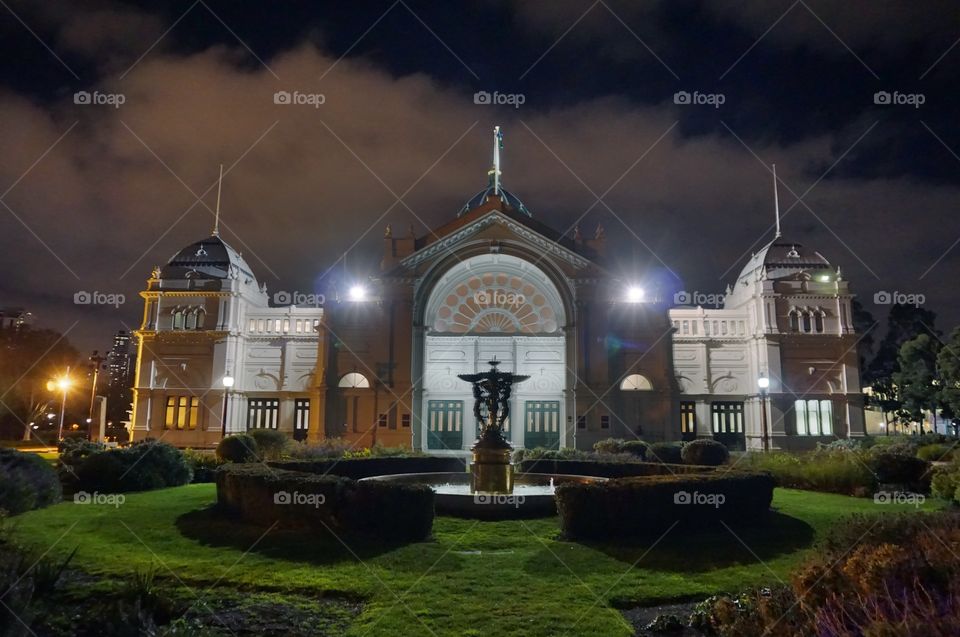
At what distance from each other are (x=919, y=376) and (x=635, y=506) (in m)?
44.4

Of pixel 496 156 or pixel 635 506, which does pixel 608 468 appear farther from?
pixel 496 156

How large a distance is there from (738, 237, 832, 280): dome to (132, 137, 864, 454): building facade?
0.15 meters

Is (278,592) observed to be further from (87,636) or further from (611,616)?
(611,616)

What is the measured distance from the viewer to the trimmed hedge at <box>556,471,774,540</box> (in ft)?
44.3

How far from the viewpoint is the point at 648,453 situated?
2977 cm

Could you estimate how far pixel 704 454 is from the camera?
90.6ft

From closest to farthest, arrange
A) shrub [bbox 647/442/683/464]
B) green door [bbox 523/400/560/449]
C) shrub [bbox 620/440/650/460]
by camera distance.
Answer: shrub [bbox 647/442/683/464], shrub [bbox 620/440/650/460], green door [bbox 523/400/560/449]

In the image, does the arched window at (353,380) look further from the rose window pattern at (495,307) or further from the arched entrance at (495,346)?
the rose window pattern at (495,307)

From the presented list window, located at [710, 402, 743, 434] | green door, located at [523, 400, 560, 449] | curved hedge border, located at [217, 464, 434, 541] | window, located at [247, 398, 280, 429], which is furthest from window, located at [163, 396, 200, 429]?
window, located at [710, 402, 743, 434]

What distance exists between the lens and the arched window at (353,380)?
136ft

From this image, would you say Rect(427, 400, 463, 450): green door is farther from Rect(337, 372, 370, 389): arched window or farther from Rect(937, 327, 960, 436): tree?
Rect(937, 327, 960, 436): tree

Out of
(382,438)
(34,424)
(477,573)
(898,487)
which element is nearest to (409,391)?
(382,438)

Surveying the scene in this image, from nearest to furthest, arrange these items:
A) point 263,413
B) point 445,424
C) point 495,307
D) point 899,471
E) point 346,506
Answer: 1. point 346,506
2. point 899,471
3. point 445,424
4. point 495,307
5. point 263,413

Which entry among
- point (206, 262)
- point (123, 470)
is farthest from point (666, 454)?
point (206, 262)
